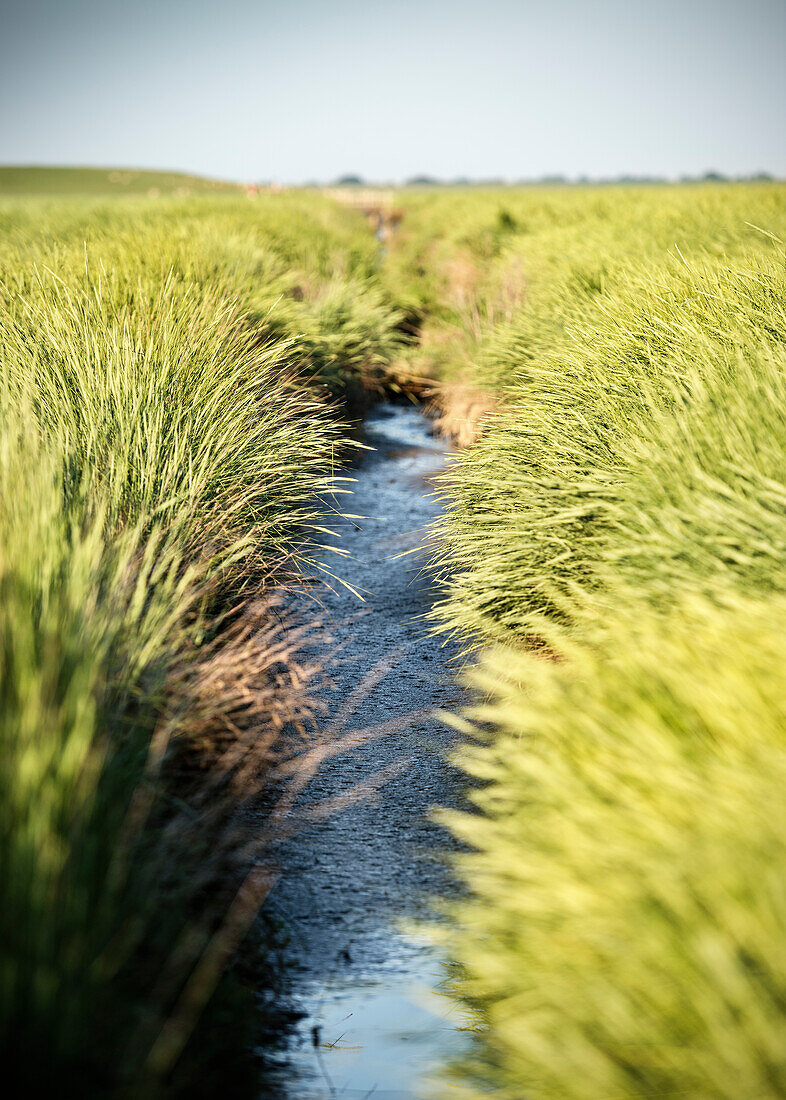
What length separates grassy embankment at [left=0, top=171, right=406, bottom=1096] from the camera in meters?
1.29

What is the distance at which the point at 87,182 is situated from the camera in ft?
222

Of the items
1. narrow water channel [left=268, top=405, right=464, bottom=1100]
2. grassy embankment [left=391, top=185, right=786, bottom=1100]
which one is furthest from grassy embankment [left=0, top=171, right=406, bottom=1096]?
grassy embankment [left=391, top=185, right=786, bottom=1100]

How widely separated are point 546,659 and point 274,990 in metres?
1.35

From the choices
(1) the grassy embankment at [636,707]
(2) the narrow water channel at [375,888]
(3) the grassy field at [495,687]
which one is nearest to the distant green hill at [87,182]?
(3) the grassy field at [495,687]

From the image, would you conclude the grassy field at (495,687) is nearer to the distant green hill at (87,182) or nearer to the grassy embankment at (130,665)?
the grassy embankment at (130,665)

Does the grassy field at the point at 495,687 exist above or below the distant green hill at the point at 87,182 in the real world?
below

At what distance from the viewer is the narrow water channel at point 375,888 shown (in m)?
1.76

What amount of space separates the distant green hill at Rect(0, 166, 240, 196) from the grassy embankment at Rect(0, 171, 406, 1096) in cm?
6017

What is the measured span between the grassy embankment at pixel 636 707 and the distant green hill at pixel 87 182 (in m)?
60.6

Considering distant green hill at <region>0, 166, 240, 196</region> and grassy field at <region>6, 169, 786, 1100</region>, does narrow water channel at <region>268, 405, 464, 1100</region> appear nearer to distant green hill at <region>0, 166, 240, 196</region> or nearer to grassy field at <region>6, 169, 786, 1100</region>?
grassy field at <region>6, 169, 786, 1100</region>

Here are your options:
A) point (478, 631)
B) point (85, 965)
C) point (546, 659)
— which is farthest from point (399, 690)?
point (85, 965)

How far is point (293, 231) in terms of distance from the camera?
1024 centimetres

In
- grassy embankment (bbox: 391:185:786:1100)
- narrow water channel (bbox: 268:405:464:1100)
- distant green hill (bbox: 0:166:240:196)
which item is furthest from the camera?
distant green hill (bbox: 0:166:240:196)

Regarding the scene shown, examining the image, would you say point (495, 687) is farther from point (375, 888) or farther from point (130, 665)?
point (130, 665)
